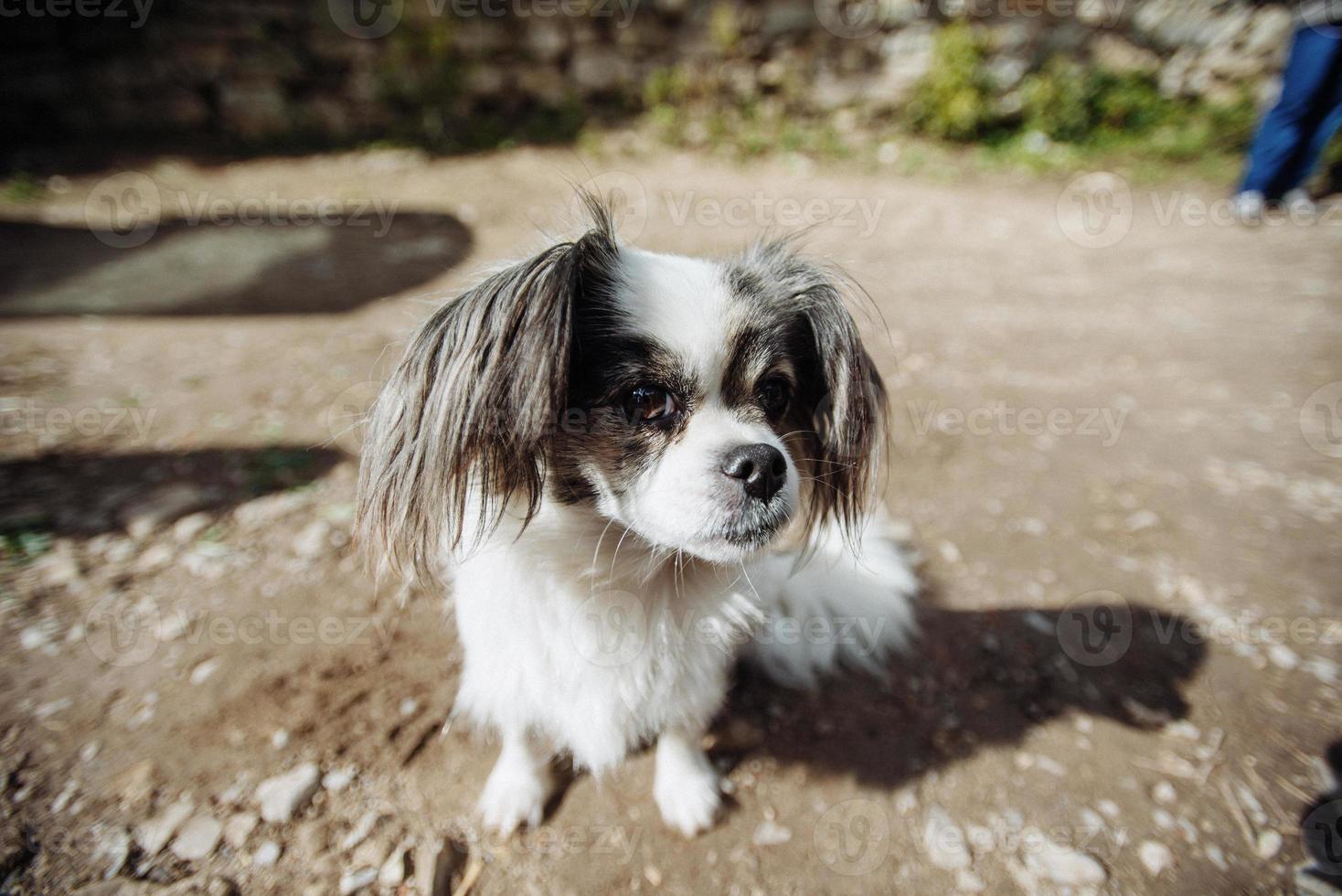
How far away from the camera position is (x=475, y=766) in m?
1.96

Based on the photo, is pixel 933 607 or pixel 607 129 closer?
pixel 933 607

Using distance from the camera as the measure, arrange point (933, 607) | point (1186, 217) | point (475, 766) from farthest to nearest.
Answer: point (1186, 217) < point (933, 607) < point (475, 766)

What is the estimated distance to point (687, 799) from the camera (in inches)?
72.5

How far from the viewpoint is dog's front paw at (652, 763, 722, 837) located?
1.82 meters

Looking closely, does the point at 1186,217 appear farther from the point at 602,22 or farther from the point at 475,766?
the point at 475,766

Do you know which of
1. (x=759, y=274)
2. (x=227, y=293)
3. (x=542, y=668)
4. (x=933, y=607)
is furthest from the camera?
(x=227, y=293)

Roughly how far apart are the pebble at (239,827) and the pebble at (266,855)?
0.05 metres

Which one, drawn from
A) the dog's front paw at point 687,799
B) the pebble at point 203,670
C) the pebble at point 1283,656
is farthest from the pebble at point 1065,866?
the pebble at point 203,670

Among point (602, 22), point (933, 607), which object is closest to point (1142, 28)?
point (602, 22)

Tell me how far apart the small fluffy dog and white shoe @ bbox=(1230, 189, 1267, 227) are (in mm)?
7069

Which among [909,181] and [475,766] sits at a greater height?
[909,181]

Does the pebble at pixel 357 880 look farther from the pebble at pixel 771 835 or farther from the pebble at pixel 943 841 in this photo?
the pebble at pixel 943 841

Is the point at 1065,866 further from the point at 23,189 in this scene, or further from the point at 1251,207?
the point at 23,189

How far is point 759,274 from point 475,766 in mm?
1705
